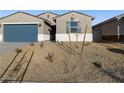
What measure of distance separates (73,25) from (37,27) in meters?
4.59

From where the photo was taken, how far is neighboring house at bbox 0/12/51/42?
32.4m

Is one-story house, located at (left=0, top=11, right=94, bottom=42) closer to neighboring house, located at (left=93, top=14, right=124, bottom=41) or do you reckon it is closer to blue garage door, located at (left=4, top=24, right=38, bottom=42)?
blue garage door, located at (left=4, top=24, right=38, bottom=42)

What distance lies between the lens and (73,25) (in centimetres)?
3219

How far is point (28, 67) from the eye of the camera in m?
12.3

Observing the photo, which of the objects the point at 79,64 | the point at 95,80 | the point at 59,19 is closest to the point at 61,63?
the point at 79,64

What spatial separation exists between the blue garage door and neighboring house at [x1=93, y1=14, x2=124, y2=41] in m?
9.56

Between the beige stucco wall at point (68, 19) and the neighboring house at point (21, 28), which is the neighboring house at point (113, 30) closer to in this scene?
the beige stucco wall at point (68, 19)

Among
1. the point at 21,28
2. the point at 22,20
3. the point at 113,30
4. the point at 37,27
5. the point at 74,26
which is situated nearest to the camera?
the point at 74,26

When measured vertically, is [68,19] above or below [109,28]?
above

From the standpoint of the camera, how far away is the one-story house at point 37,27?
3198 centimetres

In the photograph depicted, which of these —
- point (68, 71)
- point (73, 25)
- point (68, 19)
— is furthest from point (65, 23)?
point (68, 71)

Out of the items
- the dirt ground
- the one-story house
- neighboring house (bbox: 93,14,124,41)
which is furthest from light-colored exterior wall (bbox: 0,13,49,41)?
the dirt ground

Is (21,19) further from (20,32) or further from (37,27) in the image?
(37,27)
